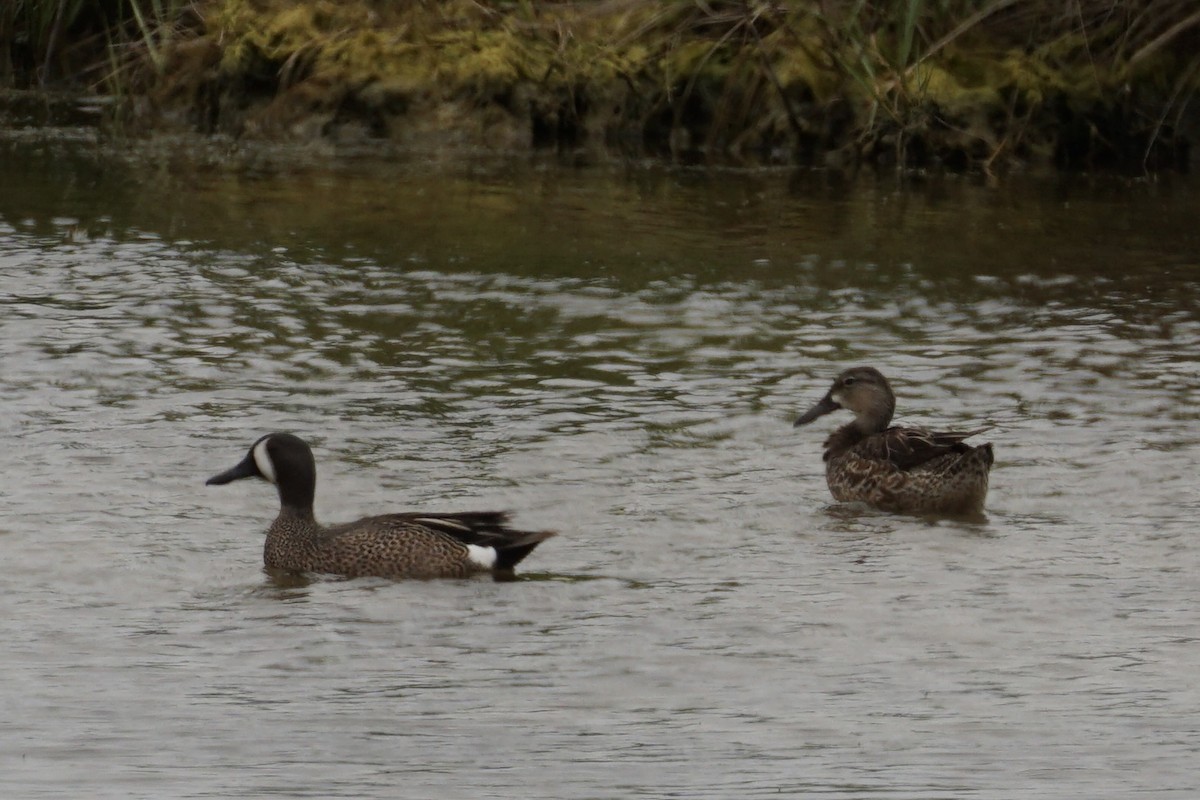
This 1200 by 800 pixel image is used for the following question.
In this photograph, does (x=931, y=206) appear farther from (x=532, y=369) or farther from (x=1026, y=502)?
(x=1026, y=502)

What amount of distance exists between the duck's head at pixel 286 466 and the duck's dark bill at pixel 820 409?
8.75ft

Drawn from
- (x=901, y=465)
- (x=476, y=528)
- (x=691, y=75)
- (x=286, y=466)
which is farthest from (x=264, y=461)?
(x=691, y=75)

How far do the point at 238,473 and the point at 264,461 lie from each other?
0.20 m

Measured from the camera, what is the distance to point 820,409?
34.7ft

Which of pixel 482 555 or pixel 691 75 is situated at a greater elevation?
pixel 691 75

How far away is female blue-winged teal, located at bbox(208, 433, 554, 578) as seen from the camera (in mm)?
8469

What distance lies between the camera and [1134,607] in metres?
7.90

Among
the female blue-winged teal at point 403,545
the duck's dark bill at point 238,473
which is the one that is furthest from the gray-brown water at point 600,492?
the duck's dark bill at point 238,473

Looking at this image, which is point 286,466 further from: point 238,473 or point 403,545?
point 403,545

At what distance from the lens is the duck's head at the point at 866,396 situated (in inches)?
408

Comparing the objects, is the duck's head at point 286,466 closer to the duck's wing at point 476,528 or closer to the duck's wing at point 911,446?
the duck's wing at point 476,528

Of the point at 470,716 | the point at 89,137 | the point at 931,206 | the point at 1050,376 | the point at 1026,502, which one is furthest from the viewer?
the point at 89,137

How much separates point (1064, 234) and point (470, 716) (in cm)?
1038

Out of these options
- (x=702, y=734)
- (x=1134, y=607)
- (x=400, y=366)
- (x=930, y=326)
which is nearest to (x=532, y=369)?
(x=400, y=366)
